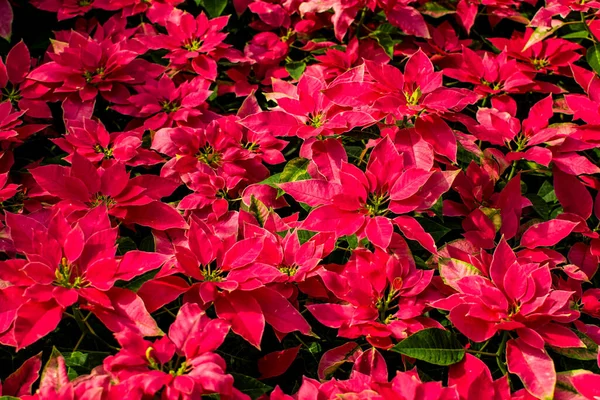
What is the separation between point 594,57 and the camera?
1727mm

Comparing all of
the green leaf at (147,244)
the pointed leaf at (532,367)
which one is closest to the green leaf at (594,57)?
the pointed leaf at (532,367)

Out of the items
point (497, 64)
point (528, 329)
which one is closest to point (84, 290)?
point (528, 329)

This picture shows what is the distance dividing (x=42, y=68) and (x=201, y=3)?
577 mm

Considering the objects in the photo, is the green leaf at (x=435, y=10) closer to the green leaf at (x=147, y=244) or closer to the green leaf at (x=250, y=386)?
the green leaf at (x=147, y=244)

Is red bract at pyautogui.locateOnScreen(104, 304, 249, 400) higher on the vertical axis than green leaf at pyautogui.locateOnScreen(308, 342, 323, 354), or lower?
higher

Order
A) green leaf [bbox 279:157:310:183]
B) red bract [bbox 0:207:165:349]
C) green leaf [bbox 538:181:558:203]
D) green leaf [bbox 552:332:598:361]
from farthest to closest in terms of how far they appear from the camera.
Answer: green leaf [bbox 538:181:558:203]
green leaf [bbox 279:157:310:183]
green leaf [bbox 552:332:598:361]
red bract [bbox 0:207:165:349]

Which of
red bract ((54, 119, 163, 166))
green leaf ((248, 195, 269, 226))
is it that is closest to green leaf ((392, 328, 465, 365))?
green leaf ((248, 195, 269, 226))

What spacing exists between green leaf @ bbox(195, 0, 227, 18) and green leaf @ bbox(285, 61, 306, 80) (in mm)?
272

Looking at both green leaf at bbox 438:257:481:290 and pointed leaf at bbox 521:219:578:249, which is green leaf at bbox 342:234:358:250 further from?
pointed leaf at bbox 521:219:578:249

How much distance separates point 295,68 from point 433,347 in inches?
37.0

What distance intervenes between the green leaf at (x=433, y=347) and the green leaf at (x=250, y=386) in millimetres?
220

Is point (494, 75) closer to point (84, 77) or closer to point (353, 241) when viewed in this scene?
point (353, 241)

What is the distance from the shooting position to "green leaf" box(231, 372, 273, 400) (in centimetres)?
110

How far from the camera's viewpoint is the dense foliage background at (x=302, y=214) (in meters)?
1.07
